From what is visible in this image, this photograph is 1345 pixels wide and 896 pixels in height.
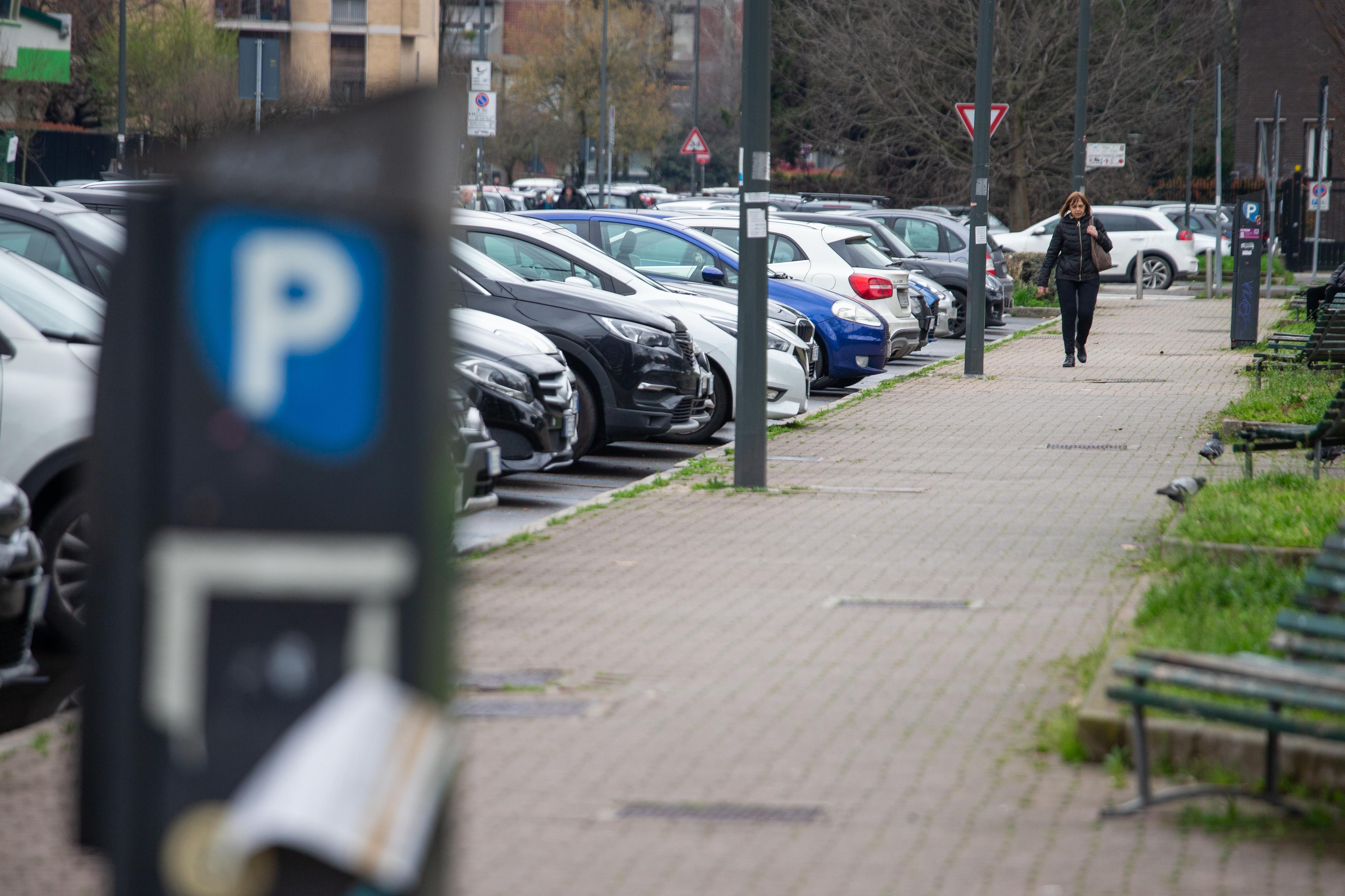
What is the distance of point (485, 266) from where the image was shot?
12.5m

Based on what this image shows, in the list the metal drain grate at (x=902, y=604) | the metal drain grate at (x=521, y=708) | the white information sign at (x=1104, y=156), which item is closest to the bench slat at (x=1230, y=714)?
the metal drain grate at (x=521, y=708)

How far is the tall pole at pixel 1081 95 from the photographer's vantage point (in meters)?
27.6

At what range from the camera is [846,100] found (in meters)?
47.2

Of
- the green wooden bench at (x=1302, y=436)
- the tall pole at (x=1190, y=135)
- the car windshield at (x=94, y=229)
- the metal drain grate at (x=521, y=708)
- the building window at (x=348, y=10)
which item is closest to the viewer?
the metal drain grate at (x=521, y=708)

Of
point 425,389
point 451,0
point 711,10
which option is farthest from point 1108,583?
point 711,10

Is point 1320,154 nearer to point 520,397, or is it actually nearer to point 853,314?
point 853,314

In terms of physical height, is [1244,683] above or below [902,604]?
above

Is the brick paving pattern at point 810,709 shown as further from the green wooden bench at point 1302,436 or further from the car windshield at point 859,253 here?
the car windshield at point 859,253

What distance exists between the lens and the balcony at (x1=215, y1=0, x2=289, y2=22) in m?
71.8

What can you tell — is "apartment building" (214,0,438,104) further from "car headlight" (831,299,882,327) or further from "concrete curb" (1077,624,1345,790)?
"concrete curb" (1077,624,1345,790)

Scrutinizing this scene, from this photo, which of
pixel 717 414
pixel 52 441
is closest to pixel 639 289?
pixel 717 414

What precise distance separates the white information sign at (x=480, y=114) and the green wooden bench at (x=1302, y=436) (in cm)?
2063

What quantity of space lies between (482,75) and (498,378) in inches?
903

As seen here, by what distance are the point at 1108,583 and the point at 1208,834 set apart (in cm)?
330
